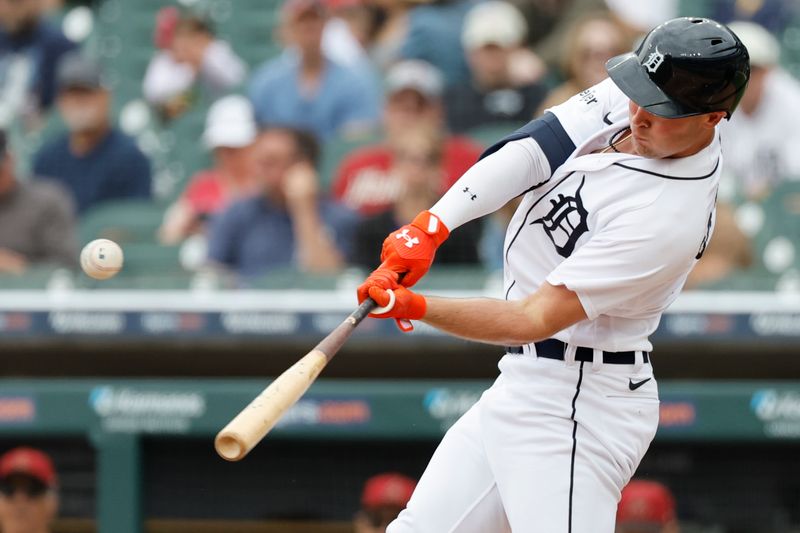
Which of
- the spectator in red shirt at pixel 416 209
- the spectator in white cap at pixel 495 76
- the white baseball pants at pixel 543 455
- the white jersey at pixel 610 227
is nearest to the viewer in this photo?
the white jersey at pixel 610 227

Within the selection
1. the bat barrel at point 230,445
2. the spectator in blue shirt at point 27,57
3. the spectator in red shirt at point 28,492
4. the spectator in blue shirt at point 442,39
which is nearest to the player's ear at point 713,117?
the bat barrel at point 230,445

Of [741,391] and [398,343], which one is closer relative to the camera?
[741,391]

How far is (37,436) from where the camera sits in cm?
467

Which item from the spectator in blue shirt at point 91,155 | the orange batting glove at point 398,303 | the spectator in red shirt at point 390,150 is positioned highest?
the spectator in blue shirt at point 91,155

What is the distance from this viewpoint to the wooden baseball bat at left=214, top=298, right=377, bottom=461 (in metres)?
2.19

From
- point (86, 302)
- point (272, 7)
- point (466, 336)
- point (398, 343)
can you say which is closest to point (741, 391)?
point (398, 343)

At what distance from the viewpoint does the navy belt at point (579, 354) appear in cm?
270

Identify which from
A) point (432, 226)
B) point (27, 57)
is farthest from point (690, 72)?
point (27, 57)

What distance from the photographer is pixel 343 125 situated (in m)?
5.92

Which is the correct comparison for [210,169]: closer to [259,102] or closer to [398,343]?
[259,102]

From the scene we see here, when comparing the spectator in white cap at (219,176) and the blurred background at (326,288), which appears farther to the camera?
the spectator in white cap at (219,176)

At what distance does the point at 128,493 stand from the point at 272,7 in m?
3.24

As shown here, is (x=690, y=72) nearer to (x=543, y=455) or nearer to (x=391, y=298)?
(x=391, y=298)

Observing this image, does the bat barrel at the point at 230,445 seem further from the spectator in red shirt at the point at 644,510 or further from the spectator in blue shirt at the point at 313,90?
the spectator in blue shirt at the point at 313,90
